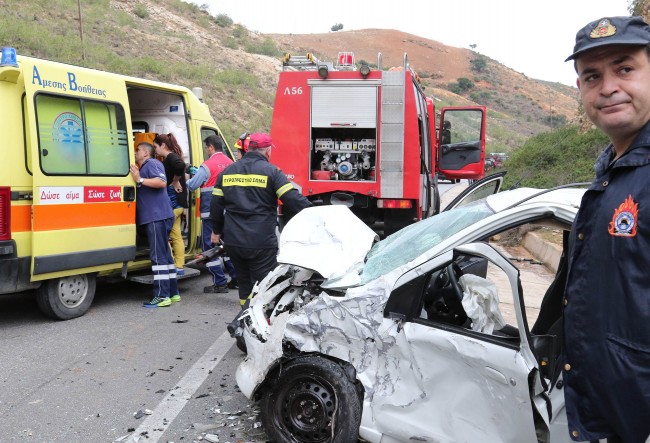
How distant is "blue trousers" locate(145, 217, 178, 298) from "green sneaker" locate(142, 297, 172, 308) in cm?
4

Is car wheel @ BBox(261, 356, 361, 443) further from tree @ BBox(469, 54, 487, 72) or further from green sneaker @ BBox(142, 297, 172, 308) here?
tree @ BBox(469, 54, 487, 72)

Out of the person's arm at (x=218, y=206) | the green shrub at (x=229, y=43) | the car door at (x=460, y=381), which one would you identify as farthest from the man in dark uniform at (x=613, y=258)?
the green shrub at (x=229, y=43)

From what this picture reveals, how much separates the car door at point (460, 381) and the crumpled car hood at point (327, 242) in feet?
1.66

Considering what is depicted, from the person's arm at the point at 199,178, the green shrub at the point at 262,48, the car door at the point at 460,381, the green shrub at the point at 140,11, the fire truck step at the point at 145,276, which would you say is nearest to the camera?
the car door at the point at 460,381

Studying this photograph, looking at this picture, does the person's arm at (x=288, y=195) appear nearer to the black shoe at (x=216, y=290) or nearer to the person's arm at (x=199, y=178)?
the person's arm at (x=199, y=178)

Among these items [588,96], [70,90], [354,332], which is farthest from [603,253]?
[70,90]

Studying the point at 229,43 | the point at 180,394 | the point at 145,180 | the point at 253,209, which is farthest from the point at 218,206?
the point at 229,43

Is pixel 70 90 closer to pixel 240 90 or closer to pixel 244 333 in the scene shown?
pixel 244 333

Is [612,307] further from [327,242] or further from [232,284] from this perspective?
[232,284]

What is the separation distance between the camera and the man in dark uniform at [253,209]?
489cm

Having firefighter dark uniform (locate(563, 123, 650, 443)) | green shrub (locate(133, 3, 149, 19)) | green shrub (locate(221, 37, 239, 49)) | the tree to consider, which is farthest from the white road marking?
the tree

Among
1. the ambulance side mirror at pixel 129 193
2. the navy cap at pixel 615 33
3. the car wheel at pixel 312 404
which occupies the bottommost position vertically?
Result: the car wheel at pixel 312 404

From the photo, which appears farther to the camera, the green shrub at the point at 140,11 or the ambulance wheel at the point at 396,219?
the green shrub at the point at 140,11

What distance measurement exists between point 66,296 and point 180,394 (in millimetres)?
2226
